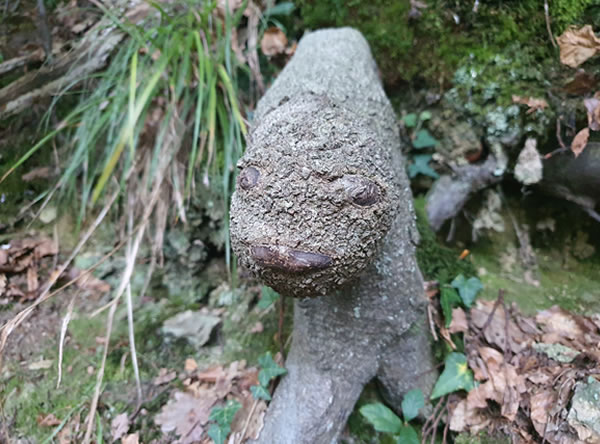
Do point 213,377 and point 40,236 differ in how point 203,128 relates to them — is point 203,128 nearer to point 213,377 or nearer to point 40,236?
point 40,236

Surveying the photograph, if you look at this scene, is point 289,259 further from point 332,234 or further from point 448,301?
point 448,301

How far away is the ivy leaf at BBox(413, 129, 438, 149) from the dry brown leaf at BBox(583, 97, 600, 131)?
66cm

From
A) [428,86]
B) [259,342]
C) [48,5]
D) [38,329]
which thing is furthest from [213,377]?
[48,5]

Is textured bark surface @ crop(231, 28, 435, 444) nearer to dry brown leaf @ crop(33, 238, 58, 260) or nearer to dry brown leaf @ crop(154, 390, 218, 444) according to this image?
dry brown leaf @ crop(154, 390, 218, 444)

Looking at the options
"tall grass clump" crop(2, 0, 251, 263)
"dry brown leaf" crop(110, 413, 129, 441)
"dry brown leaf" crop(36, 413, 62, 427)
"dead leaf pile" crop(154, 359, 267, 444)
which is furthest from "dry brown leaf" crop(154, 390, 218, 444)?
"tall grass clump" crop(2, 0, 251, 263)

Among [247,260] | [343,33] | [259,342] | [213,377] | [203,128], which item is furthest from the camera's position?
[203,128]

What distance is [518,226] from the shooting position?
2.11 m

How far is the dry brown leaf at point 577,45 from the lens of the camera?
1.69m

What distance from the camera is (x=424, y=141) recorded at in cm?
214

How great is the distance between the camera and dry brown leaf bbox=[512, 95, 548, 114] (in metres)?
1.86

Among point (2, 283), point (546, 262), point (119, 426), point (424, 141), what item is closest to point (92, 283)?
point (2, 283)

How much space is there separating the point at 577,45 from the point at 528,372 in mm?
1329

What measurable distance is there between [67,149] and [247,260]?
165 cm

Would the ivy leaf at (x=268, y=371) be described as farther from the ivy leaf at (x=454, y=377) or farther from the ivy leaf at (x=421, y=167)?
the ivy leaf at (x=421, y=167)
